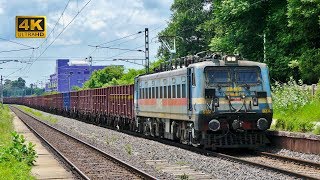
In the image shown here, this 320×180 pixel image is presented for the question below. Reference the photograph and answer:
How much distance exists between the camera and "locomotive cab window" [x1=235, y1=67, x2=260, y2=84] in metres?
19.6

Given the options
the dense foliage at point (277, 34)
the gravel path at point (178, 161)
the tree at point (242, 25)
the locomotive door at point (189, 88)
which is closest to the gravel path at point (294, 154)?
the gravel path at point (178, 161)

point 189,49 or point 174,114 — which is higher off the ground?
point 189,49

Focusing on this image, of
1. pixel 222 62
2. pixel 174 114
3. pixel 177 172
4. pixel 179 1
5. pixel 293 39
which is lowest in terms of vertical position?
pixel 177 172

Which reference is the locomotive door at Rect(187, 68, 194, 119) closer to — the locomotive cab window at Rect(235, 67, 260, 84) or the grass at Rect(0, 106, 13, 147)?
the locomotive cab window at Rect(235, 67, 260, 84)

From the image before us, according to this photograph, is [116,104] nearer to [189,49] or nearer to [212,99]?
[212,99]

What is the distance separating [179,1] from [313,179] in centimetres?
6571

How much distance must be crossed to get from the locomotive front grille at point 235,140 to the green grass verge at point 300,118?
5.77ft

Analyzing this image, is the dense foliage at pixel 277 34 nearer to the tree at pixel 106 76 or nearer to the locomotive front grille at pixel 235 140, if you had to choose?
the locomotive front grille at pixel 235 140

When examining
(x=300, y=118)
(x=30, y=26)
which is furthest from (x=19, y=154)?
(x=30, y=26)

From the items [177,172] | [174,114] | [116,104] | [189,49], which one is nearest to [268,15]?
[116,104]

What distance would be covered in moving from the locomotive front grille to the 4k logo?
1182 cm

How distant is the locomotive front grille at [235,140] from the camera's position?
19422mm

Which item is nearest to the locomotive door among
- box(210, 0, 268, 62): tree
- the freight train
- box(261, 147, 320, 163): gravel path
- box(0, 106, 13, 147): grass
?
the freight train

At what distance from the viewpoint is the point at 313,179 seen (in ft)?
42.4
